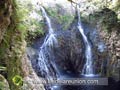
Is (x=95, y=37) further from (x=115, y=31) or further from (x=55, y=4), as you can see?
(x=55, y=4)

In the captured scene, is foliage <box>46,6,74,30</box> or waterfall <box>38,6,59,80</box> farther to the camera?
foliage <box>46,6,74,30</box>

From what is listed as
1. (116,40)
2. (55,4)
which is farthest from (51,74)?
(55,4)

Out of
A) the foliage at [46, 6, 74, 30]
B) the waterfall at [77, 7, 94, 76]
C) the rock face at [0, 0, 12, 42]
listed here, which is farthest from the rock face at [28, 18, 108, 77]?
the rock face at [0, 0, 12, 42]

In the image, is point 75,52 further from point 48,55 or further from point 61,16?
point 61,16

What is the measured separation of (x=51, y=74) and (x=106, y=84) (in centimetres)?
248

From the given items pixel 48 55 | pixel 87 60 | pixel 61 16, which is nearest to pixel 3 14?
pixel 48 55

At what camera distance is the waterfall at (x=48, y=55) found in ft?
37.1

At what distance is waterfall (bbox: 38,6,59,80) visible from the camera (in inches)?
445

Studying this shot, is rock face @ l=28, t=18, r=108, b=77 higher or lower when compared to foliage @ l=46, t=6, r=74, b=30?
lower

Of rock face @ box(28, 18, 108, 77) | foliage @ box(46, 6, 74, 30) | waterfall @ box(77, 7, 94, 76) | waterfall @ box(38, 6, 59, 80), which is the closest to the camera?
waterfall @ box(38, 6, 59, 80)

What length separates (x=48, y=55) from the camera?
40.3 ft

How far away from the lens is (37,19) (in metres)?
12.5

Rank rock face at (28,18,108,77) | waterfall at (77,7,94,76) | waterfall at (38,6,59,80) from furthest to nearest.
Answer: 1. waterfall at (77,7,94,76)
2. rock face at (28,18,108,77)
3. waterfall at (38,6,59,80)

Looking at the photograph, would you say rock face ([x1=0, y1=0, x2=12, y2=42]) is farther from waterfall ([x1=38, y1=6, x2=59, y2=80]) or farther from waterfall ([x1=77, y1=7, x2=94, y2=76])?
waterfall ([x1=77, y1=7, x2=94, y2=76])
